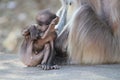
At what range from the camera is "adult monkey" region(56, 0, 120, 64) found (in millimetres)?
5340

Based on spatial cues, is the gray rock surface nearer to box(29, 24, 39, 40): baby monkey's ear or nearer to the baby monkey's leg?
the baby monkey's leg

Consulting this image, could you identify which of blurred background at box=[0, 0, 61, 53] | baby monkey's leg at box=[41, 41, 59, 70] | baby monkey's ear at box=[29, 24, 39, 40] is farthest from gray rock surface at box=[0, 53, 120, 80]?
blurred background at box=[0, 0, 61, 53]

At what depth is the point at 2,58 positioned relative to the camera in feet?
19.6

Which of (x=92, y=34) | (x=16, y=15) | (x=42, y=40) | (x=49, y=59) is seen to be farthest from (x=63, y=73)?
(x=16, y=15)

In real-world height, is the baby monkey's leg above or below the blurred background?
below

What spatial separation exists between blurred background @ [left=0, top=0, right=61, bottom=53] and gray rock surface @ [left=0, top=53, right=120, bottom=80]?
6.11 meters

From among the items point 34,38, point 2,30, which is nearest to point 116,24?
point 34,38

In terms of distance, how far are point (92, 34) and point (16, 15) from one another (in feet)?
26.7

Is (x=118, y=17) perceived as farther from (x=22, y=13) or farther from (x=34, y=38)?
(x=22, y=13)

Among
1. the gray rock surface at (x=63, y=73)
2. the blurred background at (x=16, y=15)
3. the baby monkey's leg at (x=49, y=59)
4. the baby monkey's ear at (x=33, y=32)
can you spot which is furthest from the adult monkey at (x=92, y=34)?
the blurred background at (x=16, y=15)

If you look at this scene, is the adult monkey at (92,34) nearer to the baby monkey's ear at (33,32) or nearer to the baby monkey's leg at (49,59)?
the baby monkey's leg at (49,59)

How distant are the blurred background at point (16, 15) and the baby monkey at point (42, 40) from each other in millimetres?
6115

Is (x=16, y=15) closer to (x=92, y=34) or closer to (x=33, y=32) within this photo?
(x=92, y=34)

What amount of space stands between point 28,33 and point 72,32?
443mm
